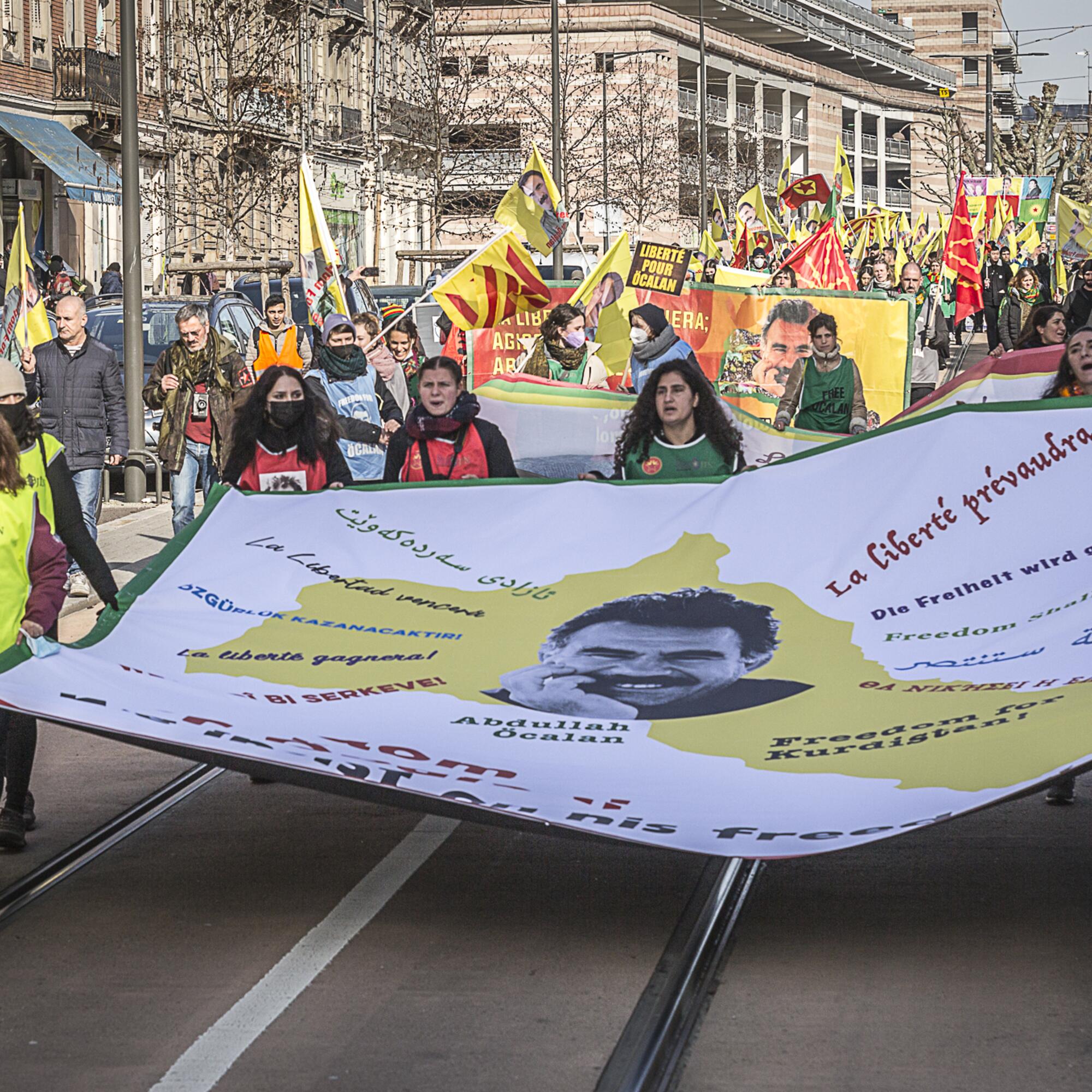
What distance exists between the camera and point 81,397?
1251cm

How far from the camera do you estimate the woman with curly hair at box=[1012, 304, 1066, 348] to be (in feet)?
40.6

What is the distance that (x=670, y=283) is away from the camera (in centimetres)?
1786

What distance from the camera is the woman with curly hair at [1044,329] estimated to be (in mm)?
12367

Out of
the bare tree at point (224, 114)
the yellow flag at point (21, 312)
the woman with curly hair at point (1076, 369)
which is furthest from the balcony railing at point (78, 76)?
the woman with curly hair at point (1076, 369)

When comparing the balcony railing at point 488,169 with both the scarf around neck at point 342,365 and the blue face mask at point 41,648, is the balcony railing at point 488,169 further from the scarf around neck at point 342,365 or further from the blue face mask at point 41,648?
the blue face mask at point 41,648

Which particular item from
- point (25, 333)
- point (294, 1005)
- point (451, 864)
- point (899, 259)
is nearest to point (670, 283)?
point (25, 333)

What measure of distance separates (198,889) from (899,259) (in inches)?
1455

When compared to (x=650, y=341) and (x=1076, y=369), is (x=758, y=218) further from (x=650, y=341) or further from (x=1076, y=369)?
(x=1076, y=369)

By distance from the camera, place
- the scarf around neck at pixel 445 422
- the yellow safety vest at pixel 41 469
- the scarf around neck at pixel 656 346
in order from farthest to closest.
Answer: the scarf around neck at pixel 656 346
the scarf around neck at pixel 445 422
the yellow safety vest at pixel 41 469

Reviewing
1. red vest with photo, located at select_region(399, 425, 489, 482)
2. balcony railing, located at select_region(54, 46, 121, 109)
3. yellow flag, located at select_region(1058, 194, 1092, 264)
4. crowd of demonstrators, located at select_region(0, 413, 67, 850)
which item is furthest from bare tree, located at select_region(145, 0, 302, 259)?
crowd of demonstrators, located at select_region(0, 413, 67, 850)

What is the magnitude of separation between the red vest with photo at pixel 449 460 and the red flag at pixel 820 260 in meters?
14.3

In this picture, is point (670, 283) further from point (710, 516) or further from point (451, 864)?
point (451, 864)

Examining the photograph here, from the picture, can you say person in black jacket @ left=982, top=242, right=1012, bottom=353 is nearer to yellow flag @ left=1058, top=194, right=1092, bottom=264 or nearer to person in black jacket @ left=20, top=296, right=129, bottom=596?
yellow flag @ left=1058, top=194, right=1092, bottom=264

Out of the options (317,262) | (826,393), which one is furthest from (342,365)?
(317,262)
